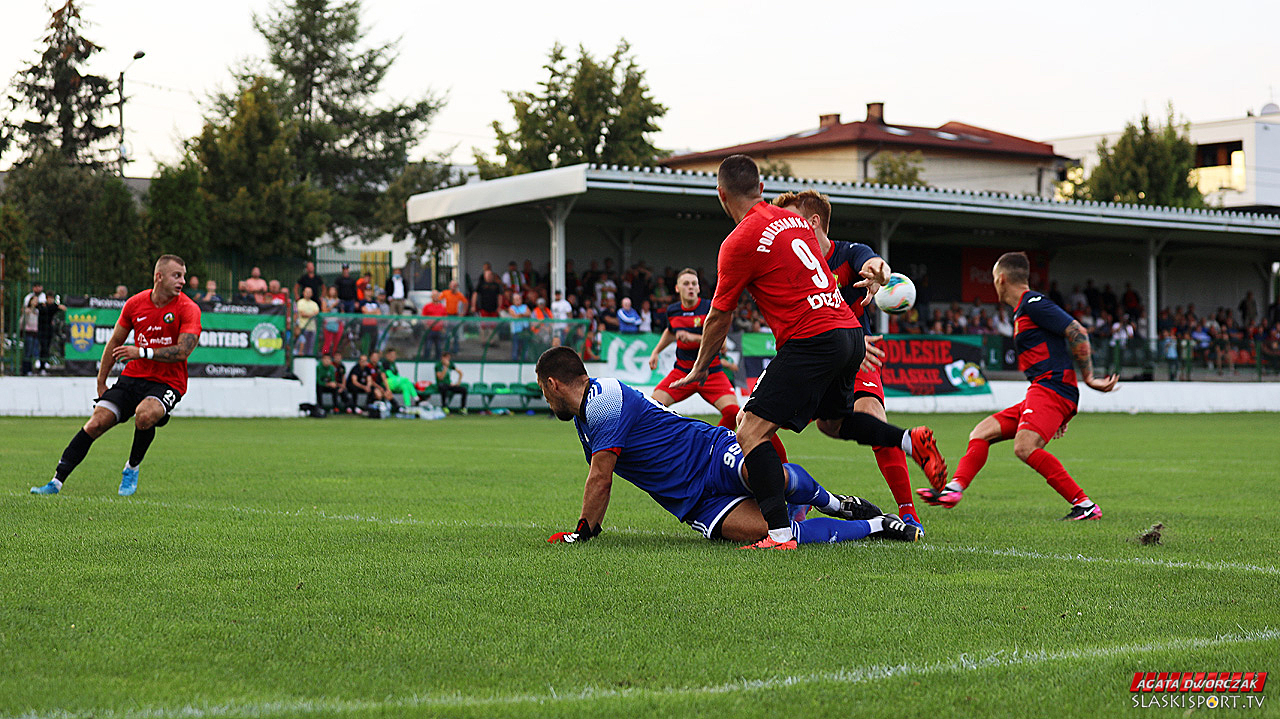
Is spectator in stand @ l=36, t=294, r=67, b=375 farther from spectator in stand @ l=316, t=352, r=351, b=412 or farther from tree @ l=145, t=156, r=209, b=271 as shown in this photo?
tree @ l=145, t=156, r=209, b=271

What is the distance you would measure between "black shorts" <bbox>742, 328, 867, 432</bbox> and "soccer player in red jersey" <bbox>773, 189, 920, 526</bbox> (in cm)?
77

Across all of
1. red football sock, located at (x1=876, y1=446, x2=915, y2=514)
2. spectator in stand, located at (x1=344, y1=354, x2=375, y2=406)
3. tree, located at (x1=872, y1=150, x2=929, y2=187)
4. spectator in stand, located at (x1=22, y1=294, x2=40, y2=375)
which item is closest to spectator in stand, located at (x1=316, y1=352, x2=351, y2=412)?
spectator in stand, located at (x1=344, y1=354, x2=375, y2=406)

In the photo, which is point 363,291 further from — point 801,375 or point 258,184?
point 801,375

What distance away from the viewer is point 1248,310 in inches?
1708

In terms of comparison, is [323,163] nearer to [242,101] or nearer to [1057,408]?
[242,101]

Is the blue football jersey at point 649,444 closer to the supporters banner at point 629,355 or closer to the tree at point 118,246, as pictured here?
the supporters banner at point 629,355

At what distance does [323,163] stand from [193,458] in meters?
43.3

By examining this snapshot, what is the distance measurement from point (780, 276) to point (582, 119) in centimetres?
4087

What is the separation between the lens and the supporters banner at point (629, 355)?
82.0ft

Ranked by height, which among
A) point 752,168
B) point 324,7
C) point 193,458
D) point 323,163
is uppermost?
point 324,7

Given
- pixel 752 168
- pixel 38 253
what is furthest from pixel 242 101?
pixel 752 168

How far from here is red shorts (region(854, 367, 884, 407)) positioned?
741 centimetres

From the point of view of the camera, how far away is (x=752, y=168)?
6.17 metres

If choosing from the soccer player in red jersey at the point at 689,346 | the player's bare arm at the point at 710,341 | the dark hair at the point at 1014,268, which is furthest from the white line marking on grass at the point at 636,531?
the soccer player in red jersey at the point at 689,346
